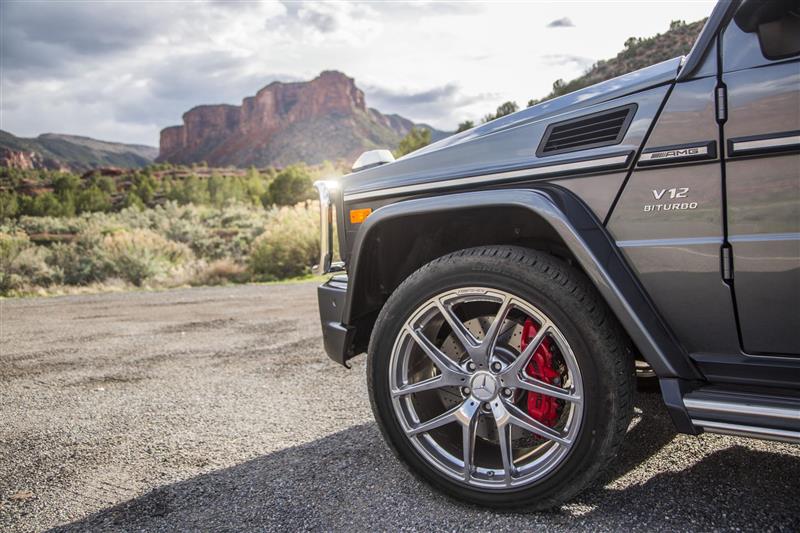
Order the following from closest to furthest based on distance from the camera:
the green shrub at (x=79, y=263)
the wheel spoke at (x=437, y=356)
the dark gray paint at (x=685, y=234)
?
the dark gray paint at (x=685, y=234) < the wheel spoke at (x=437, y=356) < the green shrub at (x=79, y=263)

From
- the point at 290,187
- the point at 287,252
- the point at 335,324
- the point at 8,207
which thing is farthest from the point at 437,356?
the point at 8,207

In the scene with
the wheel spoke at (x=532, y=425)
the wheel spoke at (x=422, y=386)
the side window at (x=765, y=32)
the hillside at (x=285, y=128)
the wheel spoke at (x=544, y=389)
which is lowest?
the wheel spoke at (x=532, y=425)

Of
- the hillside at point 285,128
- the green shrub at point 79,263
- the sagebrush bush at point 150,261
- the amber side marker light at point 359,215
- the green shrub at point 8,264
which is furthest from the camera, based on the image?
the hillside at point 285,128

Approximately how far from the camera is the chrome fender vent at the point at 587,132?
1.95 m

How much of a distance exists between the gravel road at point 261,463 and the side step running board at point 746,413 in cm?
47

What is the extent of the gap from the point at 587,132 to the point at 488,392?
3.38ft

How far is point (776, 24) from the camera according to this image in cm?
167

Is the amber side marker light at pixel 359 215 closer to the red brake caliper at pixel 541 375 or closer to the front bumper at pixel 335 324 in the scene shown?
the front bumper at pixel 335 324

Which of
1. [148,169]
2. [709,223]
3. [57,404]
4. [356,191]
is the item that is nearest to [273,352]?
[57,404]

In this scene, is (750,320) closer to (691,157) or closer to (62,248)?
(691,157)

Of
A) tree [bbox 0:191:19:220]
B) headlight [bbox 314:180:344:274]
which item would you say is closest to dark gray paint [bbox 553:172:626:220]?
headlight [bbox 314:180:344:274]

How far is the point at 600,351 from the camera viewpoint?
193 cm

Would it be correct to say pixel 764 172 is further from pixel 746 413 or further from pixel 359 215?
pixel 359 215

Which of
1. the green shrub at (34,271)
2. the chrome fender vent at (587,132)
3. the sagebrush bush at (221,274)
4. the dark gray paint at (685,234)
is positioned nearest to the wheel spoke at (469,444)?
the dark gray paint at (685,234)
